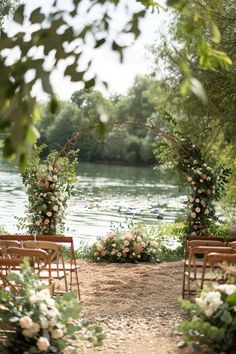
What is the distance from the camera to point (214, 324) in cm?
467

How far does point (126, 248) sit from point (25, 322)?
6.43 metres

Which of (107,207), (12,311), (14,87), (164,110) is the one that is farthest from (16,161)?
(107,207)

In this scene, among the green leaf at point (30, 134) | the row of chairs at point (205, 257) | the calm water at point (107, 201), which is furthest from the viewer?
the calm water at point (107, 201)

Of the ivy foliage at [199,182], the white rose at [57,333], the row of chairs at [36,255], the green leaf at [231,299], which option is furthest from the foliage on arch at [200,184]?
the white rose at [57,333]

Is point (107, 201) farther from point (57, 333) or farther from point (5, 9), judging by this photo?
point (57, 333)

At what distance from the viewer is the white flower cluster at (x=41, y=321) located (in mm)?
4281

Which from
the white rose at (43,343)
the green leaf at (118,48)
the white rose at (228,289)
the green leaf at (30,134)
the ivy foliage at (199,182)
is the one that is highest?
the green leaf at (118,48)

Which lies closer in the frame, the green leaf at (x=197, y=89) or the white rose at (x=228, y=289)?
the green leaf at (x=197, y=89)

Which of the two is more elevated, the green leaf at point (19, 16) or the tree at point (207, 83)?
the tree at point (207, 83)

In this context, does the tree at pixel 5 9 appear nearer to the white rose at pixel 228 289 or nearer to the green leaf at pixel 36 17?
the white rose at pixel 228 289

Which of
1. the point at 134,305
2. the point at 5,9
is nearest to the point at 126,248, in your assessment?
the point at 134,305

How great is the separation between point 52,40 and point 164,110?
1104cm

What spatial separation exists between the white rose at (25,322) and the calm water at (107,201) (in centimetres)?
815

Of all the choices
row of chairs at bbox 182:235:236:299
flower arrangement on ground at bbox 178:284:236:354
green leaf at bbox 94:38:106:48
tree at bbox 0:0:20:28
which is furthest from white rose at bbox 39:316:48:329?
tree at bbox 0:0:20:28
